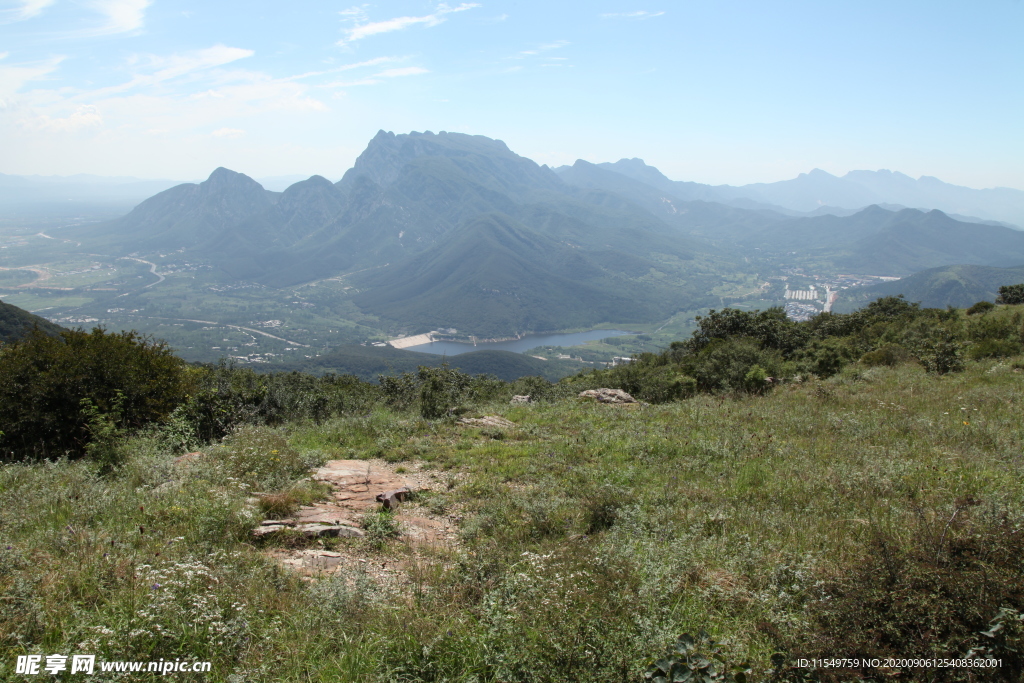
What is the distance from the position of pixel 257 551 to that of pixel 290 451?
140 inches

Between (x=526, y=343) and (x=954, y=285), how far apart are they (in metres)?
138

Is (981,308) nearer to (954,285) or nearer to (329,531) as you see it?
(329,531)

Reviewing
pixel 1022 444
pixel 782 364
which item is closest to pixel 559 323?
pixel 782 364

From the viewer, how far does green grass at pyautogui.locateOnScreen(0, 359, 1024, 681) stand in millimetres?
3340

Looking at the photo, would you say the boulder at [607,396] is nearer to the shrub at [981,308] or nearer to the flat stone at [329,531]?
the flat stone at [329,531]

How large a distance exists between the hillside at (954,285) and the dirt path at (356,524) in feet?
558

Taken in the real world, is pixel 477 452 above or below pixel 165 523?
below

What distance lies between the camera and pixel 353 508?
21.8ft

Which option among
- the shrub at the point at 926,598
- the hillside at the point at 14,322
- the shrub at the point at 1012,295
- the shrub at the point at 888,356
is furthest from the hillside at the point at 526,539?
the hillside at the point at 14,322

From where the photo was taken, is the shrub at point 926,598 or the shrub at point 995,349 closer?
the shrub at point 926,598

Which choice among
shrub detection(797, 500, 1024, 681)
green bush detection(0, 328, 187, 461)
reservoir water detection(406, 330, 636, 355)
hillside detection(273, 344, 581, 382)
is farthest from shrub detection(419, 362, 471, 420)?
reservoir water detection(406, 330, 636, 355)

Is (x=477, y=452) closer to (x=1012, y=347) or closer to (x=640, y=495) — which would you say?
(x=640, y=495)

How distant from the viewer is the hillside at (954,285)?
145 meters

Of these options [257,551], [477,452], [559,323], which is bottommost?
[559,323]
